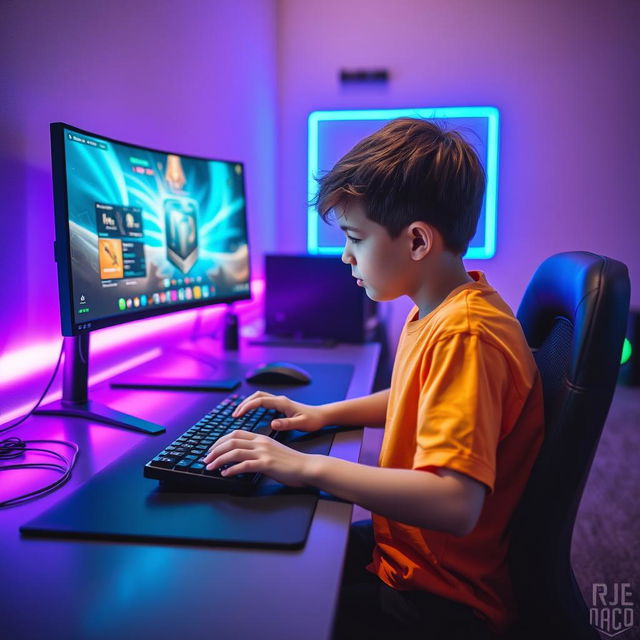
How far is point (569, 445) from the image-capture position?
2.32 ft

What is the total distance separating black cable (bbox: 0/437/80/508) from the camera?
746mm

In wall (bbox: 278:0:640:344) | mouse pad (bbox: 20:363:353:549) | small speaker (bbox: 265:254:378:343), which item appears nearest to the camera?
mouse pad (bbox: 20:363:353:549)

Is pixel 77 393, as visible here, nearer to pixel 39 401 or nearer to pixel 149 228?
pixel 39 401

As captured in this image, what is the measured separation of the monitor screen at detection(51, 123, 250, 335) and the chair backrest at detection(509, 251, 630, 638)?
0.74 metres

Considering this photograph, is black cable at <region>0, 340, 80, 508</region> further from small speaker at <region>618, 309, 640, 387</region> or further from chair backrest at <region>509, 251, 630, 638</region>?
small speaker at <region>618, 309, 640, 387</region>

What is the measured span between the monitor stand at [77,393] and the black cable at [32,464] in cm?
12

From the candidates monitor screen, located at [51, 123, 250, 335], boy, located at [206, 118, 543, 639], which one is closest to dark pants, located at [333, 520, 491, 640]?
boy, located at [206, 118, 543, 639]

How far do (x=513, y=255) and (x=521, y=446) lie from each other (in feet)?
7.84

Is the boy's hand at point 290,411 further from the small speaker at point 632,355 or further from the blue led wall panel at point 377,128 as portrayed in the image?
the small speaker at point 632,355

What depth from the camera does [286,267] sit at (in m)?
2.06

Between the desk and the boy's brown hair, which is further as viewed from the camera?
the boy's brown hair

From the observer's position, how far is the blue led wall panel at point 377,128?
9.57 ft

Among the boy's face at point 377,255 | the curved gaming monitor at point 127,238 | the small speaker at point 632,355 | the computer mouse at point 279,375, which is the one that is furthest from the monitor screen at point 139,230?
the small speaker at point 632,355

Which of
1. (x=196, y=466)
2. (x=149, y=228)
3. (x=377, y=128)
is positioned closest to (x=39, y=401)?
(x=149, y=228)
